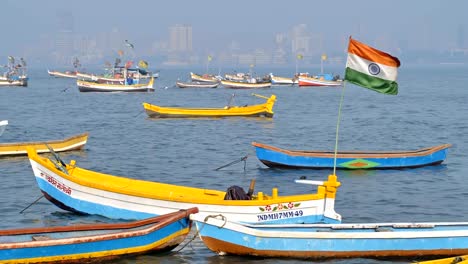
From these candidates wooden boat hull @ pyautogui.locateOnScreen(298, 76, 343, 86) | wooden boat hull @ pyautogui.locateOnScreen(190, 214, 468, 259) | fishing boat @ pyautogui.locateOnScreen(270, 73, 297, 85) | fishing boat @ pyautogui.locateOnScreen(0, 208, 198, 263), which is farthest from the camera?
fishing boat @ pyautogui.locateOnScreen(270, 73, 297, 85)

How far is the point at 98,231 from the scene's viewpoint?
18.4 m

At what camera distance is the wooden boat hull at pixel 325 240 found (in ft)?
60.2

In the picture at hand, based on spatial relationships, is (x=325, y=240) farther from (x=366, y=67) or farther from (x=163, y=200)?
(x=366, y=67)

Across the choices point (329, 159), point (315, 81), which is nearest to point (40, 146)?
point (329, 159)

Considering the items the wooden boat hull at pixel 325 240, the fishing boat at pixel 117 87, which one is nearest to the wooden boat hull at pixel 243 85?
the fishing boat at pixel 117 87

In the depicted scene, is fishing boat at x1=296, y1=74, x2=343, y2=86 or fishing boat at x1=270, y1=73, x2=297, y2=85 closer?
fishing boat at x1=296, y1=74, x2=343, y2=86

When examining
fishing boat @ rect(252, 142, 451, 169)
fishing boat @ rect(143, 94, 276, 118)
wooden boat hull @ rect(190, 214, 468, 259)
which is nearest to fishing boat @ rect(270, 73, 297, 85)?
fishing boat @ rect(143, 94, 276, 118)

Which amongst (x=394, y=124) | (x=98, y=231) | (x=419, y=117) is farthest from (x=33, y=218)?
(x=419, y=117)

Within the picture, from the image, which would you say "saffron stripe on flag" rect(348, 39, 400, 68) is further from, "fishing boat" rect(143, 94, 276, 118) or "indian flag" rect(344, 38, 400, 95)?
"fishing boat" rect(143, 94, 276, 118)

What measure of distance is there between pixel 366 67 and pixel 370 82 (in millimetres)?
418

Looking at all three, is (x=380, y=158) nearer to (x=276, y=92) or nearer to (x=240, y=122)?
(x=240, y=122)

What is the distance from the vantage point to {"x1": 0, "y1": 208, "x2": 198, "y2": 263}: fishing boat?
57.0 feet

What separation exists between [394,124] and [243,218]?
39.8 meters

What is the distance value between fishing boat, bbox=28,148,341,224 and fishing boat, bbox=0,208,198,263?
4.12ft
